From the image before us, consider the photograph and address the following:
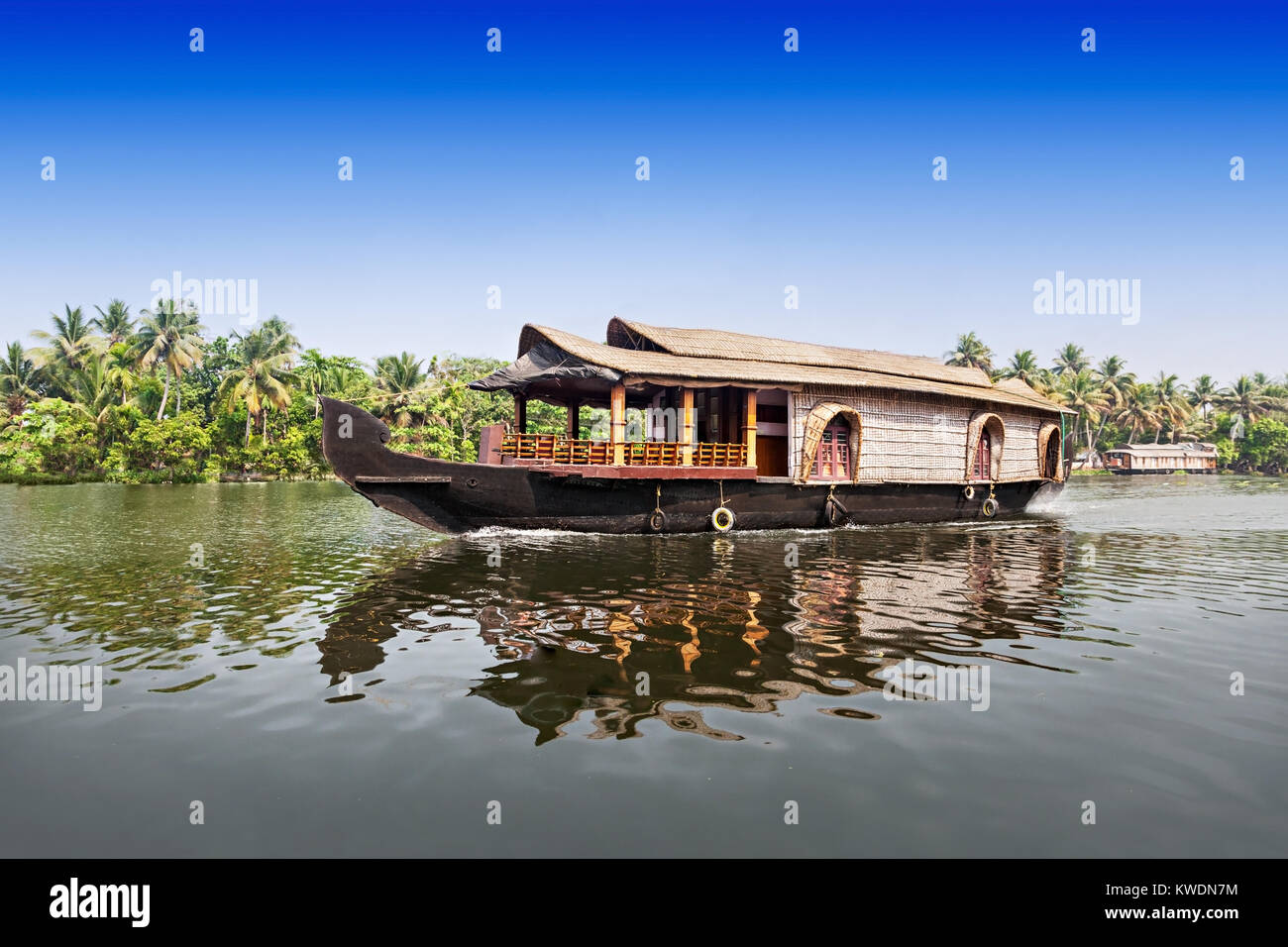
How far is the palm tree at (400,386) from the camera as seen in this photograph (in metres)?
45.9

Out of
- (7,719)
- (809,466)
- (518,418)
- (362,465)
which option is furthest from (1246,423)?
(7,719)

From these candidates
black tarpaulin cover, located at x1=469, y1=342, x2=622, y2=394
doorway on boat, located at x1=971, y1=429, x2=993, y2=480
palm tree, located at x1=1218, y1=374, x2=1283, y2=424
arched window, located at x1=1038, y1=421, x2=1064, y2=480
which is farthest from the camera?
palm tree, located at x1=1218, y1=374, x2=1283, y2=424

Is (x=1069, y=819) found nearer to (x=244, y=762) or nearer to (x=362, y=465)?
(x=244, y=762)

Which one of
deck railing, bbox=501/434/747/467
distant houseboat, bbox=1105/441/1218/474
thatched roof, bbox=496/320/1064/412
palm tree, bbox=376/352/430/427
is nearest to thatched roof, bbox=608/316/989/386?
thatched roof, bbox=496/320/1064/412

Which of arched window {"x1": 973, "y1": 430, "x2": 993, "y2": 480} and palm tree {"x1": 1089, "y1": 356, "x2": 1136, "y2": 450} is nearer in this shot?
arched window {"x1": 973, "y1": 430, "x2": 993, "y2": 480}

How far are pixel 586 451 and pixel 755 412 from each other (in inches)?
186

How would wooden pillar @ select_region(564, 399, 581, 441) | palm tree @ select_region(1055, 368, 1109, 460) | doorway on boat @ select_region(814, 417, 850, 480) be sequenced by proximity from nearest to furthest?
doorway on boat @ select_region(814, 417, 850, 480)
wooden pillar @ select_region(564, 399, 581, 441)
palm tree @ select_region(1055, 368, 1109, 460)

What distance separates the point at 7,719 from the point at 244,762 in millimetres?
2136

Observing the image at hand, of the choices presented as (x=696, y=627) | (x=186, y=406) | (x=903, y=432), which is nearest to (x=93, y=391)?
(x=186, y=406)

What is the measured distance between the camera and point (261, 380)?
4206 cm

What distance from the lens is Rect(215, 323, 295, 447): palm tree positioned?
137ft

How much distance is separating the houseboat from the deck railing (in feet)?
0.14

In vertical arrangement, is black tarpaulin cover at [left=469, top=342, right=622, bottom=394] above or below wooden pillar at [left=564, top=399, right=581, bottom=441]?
above

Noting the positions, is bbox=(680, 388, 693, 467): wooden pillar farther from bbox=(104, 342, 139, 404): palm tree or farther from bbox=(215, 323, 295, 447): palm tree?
bbox=(104, 342, 139, 404): palm tree
